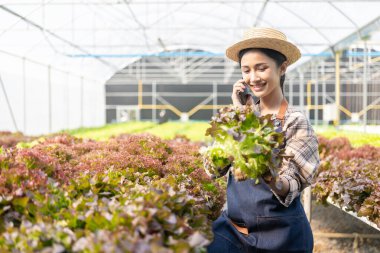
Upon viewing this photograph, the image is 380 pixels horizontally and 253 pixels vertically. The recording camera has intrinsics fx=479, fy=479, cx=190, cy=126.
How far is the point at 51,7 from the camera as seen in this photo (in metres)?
14.3

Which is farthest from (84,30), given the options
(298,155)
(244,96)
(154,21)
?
(298,155)

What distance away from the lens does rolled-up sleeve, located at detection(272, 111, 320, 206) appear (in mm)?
2349

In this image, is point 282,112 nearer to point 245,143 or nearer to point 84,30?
point 245,143

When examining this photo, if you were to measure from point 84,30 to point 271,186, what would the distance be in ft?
48.8

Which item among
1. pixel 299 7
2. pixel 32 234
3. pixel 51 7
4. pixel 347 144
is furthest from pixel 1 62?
pixel 32 234

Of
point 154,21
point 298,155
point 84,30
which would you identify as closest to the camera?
point 298,155

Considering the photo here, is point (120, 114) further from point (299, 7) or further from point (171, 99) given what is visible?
point (299, 7)

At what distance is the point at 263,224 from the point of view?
2389mm

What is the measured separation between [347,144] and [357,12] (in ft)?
19.5

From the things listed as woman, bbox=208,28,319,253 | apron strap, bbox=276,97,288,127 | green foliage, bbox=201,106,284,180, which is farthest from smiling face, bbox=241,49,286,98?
green foliage, bbox=201,106,284,180

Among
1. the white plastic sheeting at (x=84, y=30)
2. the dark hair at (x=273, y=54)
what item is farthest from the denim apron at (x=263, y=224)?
the white plastic sheeting at (x=84, y=30)

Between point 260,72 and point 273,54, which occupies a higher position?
point 273,54

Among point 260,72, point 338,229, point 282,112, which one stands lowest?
point 338,229

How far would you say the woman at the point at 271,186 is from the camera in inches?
93.1
